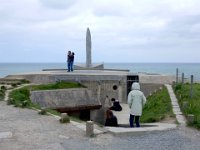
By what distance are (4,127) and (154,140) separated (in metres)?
4.65

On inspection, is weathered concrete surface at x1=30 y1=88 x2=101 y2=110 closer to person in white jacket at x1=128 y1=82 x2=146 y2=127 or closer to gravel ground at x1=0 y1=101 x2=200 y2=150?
gravel ground at x1=0 y1=101 x2=200 y2=150

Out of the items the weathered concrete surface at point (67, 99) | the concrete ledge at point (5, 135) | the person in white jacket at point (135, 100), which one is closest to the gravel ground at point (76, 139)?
the concrete ledge at point (5, 135)

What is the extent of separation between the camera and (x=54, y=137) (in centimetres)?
931

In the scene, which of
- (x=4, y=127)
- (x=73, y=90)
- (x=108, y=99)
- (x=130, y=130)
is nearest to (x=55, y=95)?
(x=73, y=90)

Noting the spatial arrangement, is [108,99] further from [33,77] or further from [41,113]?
[41,113]

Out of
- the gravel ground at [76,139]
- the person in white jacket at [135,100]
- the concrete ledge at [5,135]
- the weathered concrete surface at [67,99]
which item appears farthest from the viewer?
the weathered concrete surface at [67,99]

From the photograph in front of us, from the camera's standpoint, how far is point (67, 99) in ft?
66.7

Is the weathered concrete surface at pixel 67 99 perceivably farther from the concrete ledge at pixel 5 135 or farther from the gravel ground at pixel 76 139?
the concrete ledge at pixel 5 135

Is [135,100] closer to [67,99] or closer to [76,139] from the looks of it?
[76,139]

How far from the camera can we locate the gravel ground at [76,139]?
27.8 ft

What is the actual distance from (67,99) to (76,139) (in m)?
11.3

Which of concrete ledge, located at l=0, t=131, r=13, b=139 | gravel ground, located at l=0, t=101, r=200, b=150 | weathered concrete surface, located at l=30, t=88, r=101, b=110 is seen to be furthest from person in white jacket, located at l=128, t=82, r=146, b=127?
weathered concrete surface, located at l=30, t=88, r=101, b=110

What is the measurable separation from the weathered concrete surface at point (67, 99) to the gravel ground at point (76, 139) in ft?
26.2

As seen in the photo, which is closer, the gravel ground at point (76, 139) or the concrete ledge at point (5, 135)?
the gravel ground at point (76, 139)
